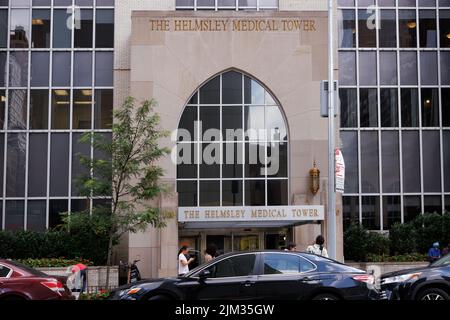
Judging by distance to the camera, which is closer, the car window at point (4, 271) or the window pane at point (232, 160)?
the car window at point (4, 271)

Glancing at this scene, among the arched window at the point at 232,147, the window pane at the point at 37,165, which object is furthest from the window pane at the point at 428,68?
the window pane at the point at 37,165

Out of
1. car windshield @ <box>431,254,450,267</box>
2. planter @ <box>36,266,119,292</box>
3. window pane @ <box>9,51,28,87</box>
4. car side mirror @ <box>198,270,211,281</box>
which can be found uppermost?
window pane @ <box>9,51,28,87</box>

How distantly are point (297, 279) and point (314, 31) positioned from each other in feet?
52.9

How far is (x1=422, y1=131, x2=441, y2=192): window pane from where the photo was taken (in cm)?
2802

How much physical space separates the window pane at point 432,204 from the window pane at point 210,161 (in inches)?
377

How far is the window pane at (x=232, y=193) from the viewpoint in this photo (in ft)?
83.1

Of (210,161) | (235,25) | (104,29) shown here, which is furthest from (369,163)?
(104,29)

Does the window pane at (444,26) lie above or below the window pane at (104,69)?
above

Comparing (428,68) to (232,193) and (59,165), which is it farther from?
(59,165)

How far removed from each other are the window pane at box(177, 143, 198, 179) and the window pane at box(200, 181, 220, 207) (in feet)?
1.86

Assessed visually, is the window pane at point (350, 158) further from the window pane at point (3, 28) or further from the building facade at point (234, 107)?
the window pane at point (3, 28)

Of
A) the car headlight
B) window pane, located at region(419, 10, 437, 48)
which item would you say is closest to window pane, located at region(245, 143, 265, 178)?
window pane, located at region(419, 10, 437, 48)

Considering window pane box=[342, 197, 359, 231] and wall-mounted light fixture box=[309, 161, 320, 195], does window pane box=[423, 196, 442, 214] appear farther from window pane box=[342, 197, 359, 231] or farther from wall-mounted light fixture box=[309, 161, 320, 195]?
wall-mounted light fixture box=[309, 161, 320, 195]
